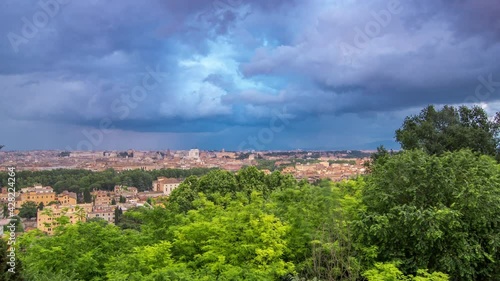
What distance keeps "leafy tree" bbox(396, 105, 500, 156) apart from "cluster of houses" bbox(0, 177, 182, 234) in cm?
1295

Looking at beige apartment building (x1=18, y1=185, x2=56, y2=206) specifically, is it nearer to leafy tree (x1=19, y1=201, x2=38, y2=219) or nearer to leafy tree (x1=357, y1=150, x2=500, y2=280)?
leafy tree (x1=19, y1=201, x2=38, y2=219)

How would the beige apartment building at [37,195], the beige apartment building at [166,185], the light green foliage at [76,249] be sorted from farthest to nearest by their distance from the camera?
1. the beige apartment building at [166,185]
2. the beige apartment building at [37,195]
3. the light green foliage at [76,249]

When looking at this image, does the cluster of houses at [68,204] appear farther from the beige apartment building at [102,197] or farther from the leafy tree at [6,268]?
the leafy tree at [6,268]

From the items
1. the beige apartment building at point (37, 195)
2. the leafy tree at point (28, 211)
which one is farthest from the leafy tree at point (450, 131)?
the beige apartment building at point (37, 195)

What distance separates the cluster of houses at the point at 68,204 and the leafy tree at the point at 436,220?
227 inches

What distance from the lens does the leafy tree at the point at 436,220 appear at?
309 inches

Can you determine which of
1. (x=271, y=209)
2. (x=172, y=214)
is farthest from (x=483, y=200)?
(x=172, y=214)

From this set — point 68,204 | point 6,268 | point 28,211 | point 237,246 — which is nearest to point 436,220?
point 237,246

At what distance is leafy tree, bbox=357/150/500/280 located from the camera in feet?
25.7

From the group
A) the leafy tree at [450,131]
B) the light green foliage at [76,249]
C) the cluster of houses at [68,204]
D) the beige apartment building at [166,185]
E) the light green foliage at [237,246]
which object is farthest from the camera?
the beige apartment building at [166,185]

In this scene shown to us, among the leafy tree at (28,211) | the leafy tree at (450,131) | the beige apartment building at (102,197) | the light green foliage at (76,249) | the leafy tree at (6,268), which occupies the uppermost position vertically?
the leafy tree at (450,131)

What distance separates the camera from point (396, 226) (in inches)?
316

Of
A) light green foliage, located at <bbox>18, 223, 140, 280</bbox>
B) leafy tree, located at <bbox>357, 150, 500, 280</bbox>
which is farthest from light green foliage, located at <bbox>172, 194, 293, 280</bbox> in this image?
leafy tree, located at <bbox>357, 150, 500, 280</bbox>

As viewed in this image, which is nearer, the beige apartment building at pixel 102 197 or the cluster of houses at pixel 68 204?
the cluster of houses at pixel 68 204
